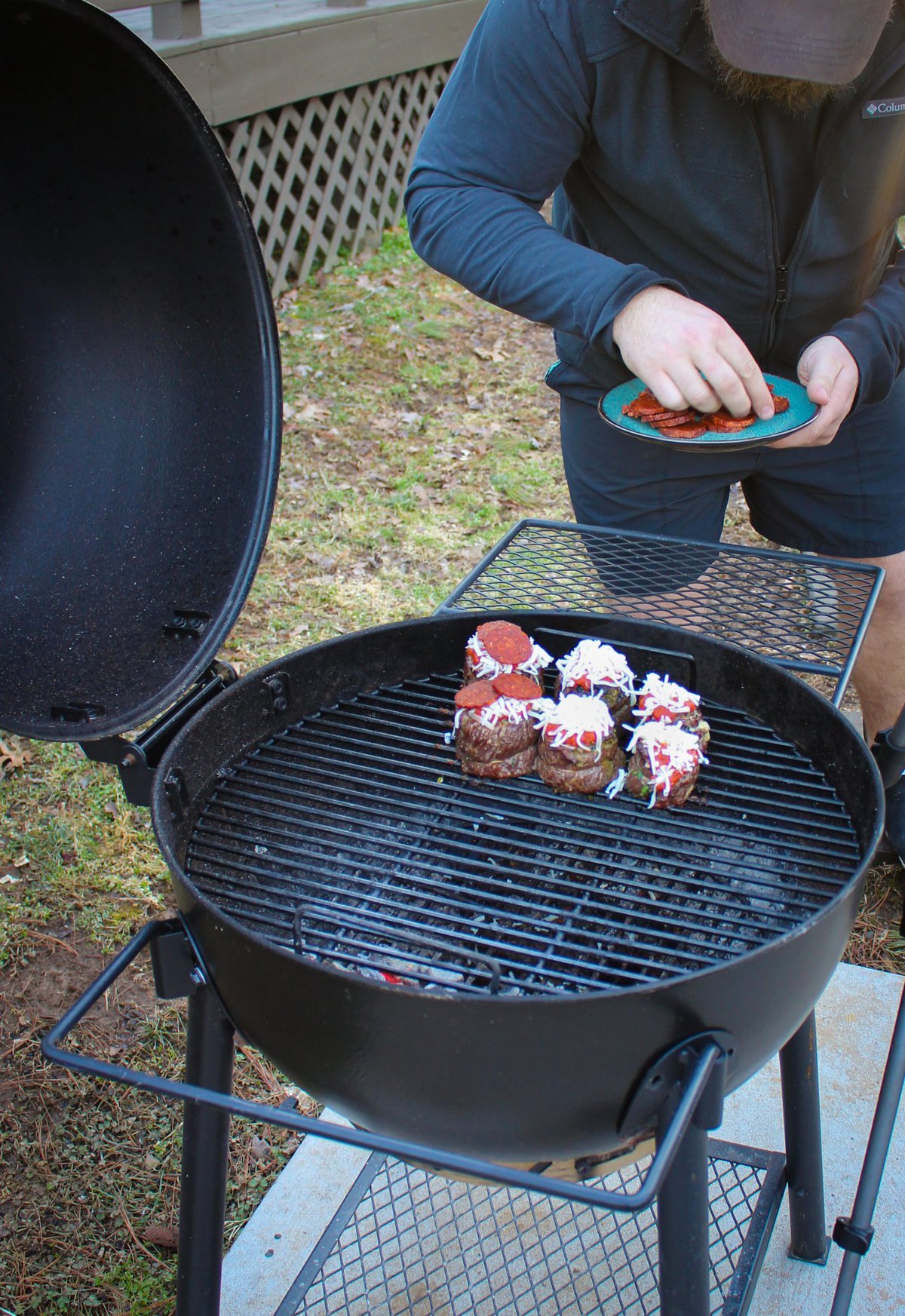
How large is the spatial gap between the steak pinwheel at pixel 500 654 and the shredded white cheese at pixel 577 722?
4.3 inches

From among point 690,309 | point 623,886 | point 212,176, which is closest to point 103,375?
point 212,176

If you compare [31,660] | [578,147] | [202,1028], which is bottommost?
[202,1028]

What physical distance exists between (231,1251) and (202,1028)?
898mm

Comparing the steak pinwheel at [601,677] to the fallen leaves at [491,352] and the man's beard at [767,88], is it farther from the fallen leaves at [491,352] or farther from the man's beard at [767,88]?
the fallen leaves at [491,352]

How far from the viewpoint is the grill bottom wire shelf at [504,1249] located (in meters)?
1.95

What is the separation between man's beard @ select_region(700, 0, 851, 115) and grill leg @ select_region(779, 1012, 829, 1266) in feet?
5.45

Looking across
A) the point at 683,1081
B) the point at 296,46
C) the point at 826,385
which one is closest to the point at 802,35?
the point at 826,385

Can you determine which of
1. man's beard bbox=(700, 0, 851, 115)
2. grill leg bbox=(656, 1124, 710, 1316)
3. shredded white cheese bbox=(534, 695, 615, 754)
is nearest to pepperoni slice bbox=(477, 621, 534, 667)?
shredded white cheese bbox=(534, 695, 615, 754)

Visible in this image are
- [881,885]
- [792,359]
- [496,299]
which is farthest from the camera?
[881,885]

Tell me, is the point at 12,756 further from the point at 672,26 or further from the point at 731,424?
the point at 672,26

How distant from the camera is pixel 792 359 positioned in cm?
256

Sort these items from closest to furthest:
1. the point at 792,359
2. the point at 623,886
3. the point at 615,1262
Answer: the point at 623,886, the point at 615,1262, the point at 792,359

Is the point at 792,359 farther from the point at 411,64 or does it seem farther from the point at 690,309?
the point at 411,64

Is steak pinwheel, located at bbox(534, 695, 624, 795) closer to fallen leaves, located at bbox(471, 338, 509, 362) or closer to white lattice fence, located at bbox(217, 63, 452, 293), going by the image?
fallen leaves, located at bbox(471, 338, 509, 362)
